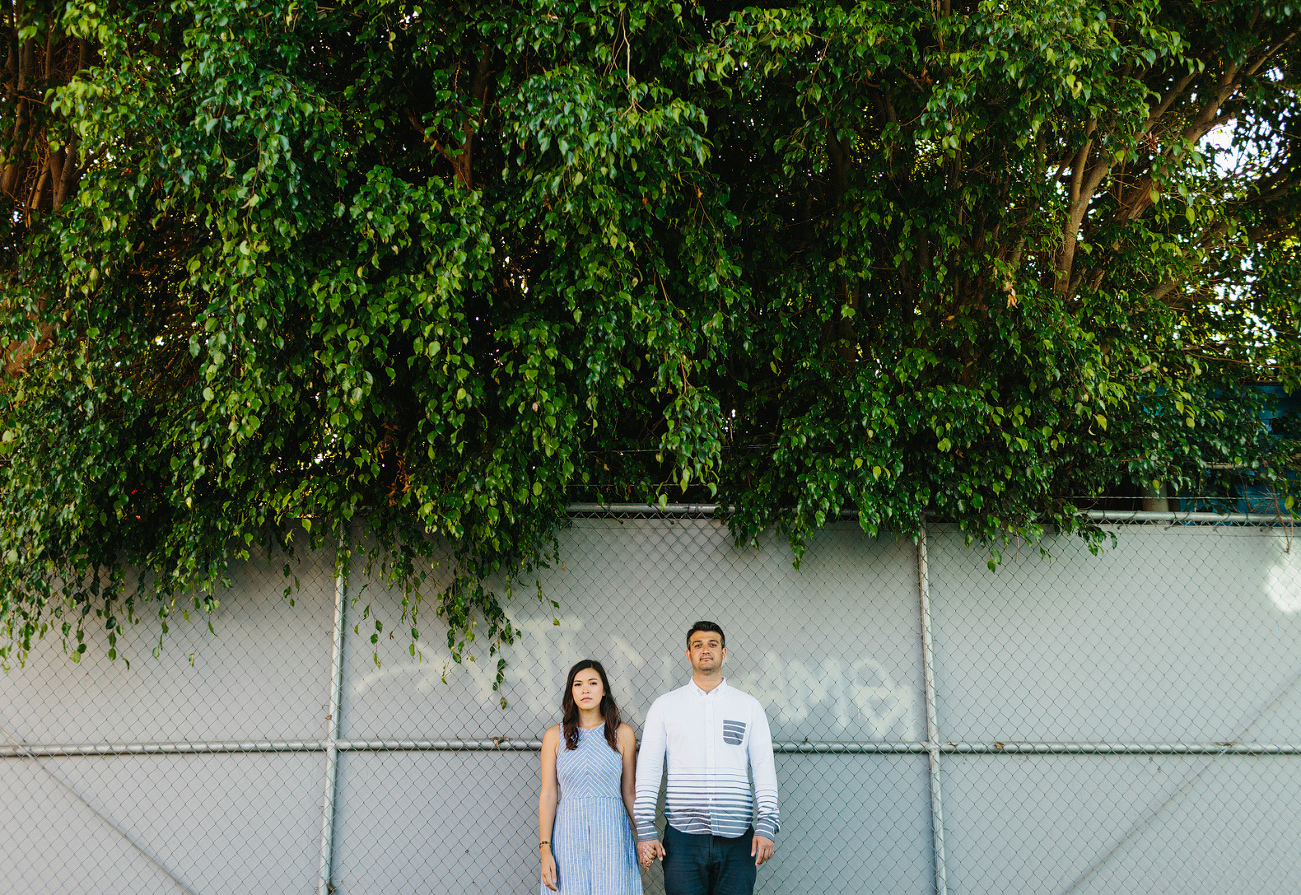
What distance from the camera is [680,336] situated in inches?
169

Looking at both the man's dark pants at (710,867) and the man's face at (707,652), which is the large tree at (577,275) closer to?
the man's face at (707,652)

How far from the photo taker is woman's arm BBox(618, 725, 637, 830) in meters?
4.06

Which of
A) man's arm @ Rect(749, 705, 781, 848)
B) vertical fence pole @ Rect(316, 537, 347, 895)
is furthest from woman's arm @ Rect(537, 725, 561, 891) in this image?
vertical fence pole @ Rect(316, 537, 347, 895)

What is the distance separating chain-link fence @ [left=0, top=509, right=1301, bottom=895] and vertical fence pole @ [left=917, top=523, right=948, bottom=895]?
21 mm

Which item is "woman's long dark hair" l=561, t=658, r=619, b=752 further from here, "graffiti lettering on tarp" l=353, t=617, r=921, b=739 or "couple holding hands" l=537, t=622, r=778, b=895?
"graffiti lettering on tarp" l=353, t=617, r=921, b=739

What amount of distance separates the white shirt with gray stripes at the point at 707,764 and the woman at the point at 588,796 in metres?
0.16

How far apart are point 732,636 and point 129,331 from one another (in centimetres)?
359

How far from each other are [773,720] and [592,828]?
51.1 inches

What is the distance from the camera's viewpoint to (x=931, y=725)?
4.70 metres

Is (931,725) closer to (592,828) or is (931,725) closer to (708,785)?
(708,785)

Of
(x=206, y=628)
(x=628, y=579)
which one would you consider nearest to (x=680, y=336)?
(x=628, y=579)

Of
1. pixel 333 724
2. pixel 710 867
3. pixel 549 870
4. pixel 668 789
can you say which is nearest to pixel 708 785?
pixel 668 789

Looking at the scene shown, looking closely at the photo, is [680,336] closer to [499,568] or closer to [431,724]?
[499,568]

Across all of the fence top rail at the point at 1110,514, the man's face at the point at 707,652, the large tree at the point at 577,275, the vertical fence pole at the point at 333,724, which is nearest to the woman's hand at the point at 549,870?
the man's face at the point at 707,652
